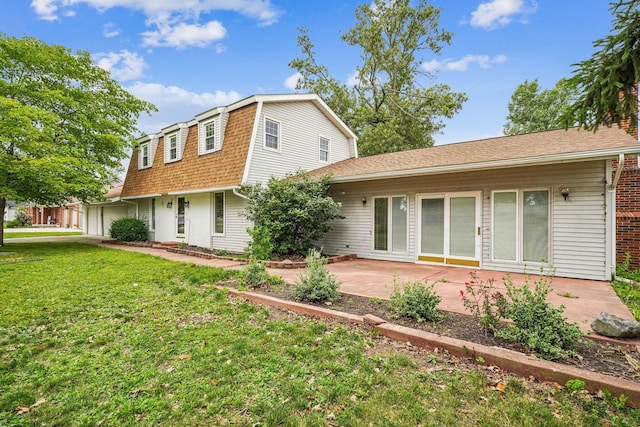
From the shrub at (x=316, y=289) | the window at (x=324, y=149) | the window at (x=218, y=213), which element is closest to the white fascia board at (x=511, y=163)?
the shrub at (x=316, y=289)

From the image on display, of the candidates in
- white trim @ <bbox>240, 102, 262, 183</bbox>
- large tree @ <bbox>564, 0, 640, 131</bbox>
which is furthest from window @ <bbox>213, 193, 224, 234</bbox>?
large tree @ <bbox>564, 0, 640, 131</bbox>

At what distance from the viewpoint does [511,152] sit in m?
7.65

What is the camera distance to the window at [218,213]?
1174 cm

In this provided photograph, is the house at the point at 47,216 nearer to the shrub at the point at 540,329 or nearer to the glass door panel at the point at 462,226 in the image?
the glass door panel at the point at 462,226

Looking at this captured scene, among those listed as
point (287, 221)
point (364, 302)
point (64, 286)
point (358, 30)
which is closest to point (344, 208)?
point (287, 221)

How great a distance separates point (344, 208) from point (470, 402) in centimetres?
829

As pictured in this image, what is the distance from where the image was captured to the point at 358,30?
21484 millimetres

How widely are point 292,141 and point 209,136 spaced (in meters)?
3.23

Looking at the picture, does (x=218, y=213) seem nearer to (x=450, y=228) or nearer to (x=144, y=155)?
(x=144, y=155)

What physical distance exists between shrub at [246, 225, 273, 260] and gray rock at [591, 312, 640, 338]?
706 cm

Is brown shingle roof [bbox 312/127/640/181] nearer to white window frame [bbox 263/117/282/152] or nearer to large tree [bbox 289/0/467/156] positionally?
white window frame [bbox 263/117/282/152]

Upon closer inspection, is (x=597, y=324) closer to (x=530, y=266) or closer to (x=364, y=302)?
(x=364, y=302)

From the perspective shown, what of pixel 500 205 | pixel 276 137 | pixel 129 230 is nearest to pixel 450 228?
pixel 500 205

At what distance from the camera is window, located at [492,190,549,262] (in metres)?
7.13
